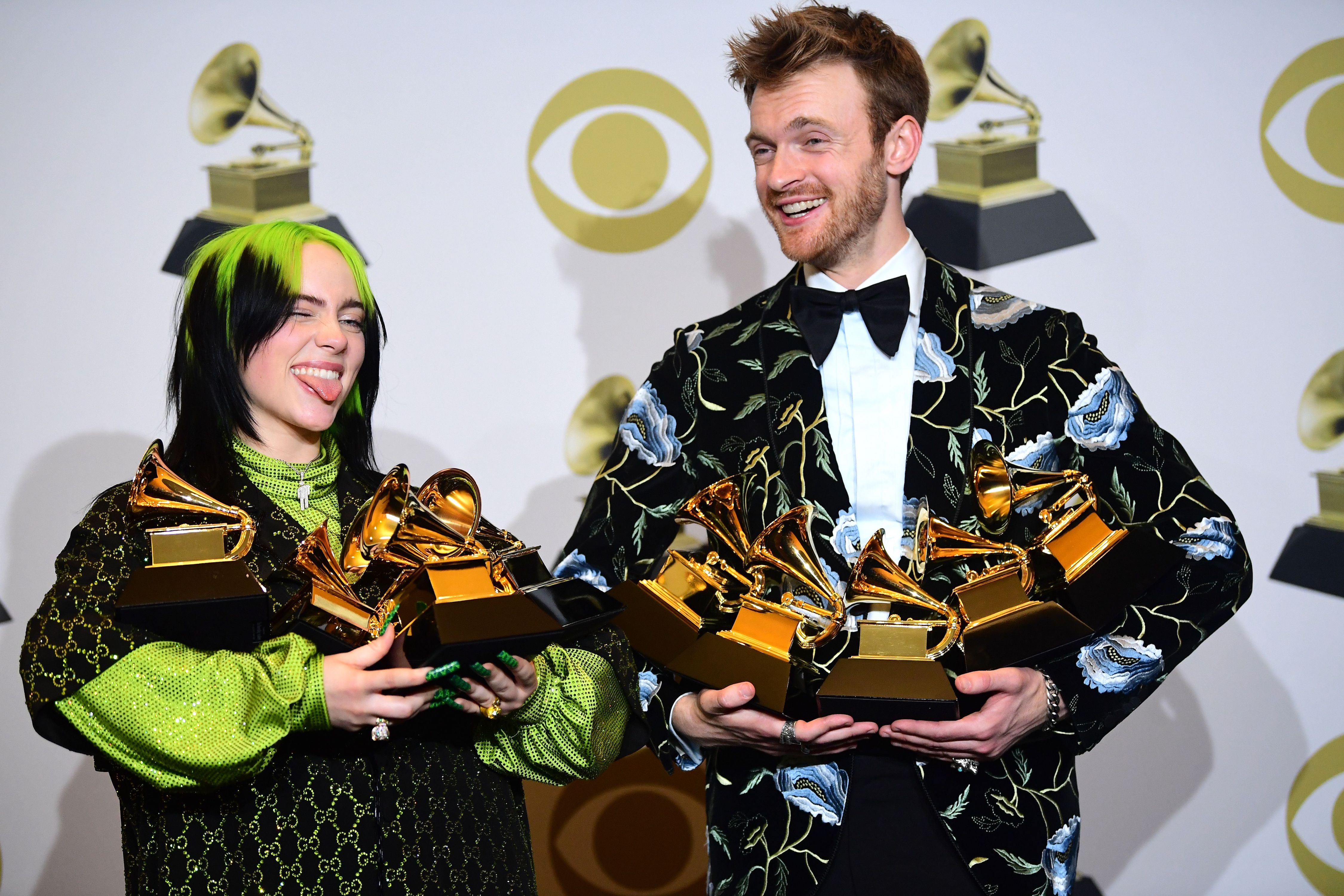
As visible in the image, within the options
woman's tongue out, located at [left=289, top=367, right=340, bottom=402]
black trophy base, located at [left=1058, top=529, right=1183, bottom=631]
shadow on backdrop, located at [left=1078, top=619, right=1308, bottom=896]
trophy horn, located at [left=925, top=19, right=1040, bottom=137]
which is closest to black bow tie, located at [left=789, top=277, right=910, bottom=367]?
black trophy base, located at [left=1058, top=529, right=1183, bottom=631]

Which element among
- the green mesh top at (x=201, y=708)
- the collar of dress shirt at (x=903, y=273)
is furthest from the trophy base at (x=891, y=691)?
the collar of dress shirt at (x=903, y=273)

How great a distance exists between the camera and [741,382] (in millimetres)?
1808

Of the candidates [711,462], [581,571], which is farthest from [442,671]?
[711,462]

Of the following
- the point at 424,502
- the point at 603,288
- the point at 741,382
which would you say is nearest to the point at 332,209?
the point at 603,288

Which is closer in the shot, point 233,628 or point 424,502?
point 233,628

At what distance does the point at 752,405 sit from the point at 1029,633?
532 mm

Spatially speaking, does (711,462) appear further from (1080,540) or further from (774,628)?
(1080,540)

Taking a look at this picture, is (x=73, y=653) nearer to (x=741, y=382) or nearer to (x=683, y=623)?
(x=683, y=623)

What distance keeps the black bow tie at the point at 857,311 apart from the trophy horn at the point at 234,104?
140 cm

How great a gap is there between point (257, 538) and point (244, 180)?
1406mm

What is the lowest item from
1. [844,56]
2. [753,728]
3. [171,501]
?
[753,728]

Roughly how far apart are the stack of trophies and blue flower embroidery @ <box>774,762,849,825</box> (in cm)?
11

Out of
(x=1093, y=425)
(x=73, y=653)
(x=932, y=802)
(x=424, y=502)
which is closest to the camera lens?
(x=73, y=653)

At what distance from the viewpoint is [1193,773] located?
2797 millimetres
